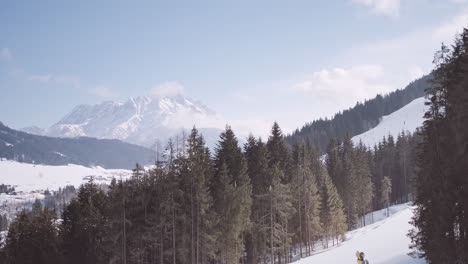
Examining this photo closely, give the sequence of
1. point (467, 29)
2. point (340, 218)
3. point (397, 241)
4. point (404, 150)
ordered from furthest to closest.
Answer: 1. point (404, 150)
2. point (340, 218)
3. point (397, 241)
4. point (467, 29)

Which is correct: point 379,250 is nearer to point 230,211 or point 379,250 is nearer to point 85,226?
point 230,211

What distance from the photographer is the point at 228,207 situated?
126 feet

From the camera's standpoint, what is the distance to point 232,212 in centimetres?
3872

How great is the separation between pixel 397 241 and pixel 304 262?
10.1 metres

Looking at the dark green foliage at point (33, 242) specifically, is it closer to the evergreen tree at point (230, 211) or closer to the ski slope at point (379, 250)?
the evergreen tree at point (230, 211)

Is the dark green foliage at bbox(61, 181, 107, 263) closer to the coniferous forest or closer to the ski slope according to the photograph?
the coniferous forest

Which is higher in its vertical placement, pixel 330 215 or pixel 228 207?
pixel 228 207

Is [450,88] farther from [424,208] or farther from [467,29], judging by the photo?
[424,208]

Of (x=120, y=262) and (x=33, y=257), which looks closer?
(x=120, y=262)

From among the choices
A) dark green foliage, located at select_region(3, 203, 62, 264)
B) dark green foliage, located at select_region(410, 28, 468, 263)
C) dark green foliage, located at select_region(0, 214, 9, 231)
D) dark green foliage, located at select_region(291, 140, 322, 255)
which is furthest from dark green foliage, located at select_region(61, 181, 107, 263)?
dark green foliage, located at select_region(0, 214, 9, 231)

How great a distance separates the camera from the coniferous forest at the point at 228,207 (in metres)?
21.7

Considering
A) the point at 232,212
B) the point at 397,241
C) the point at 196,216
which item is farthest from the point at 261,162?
the point at 397,241

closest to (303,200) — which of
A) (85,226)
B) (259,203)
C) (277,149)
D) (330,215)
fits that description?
(330,215)

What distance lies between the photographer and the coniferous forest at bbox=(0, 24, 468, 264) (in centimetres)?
2166
